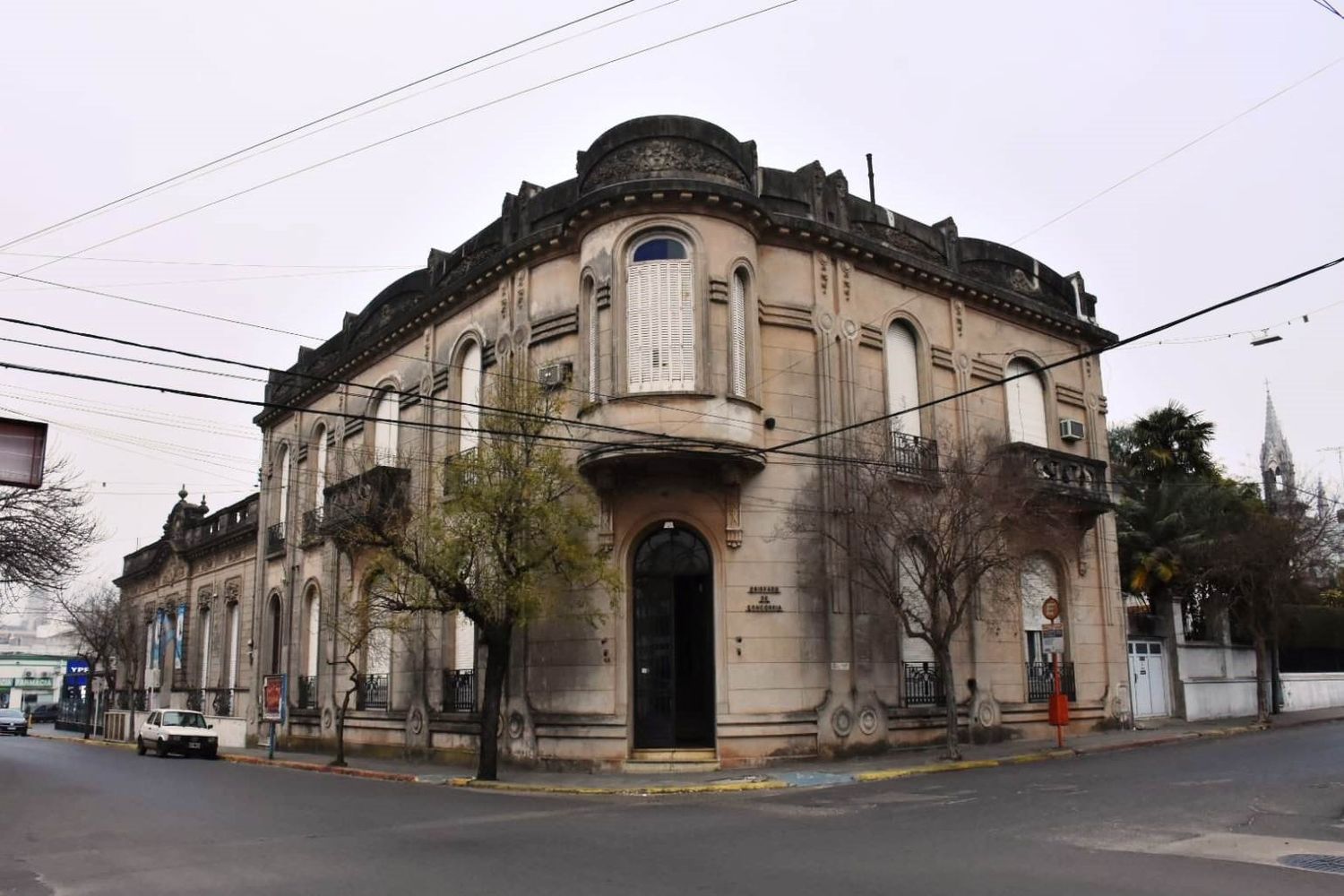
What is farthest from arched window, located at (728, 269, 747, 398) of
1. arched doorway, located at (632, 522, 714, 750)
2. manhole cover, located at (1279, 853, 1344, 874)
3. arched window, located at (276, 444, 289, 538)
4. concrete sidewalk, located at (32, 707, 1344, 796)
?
arched window, located at (276, 444, 289, 538)

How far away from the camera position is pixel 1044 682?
25.3 m

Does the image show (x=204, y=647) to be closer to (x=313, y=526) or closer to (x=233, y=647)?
(x=233, y=647)

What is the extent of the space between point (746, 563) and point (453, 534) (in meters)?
5.61

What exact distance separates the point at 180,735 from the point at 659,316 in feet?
66.6

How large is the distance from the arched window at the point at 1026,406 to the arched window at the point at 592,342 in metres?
11.1

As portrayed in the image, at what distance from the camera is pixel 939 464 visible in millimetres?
23406

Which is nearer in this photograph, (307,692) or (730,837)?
(730,837)

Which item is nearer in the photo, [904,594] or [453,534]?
[453,534]

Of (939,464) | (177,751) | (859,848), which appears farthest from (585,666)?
(177,751)

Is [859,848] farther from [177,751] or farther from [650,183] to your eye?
[177,751]

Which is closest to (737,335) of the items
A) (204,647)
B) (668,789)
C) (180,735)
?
(668,789)

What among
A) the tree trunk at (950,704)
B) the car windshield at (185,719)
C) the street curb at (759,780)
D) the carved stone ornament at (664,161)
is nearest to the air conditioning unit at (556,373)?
the carved stone ornament at (664,161)

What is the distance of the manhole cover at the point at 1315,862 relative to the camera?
9.13 metres

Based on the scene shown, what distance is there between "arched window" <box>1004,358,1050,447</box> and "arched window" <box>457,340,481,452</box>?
42.4ft
